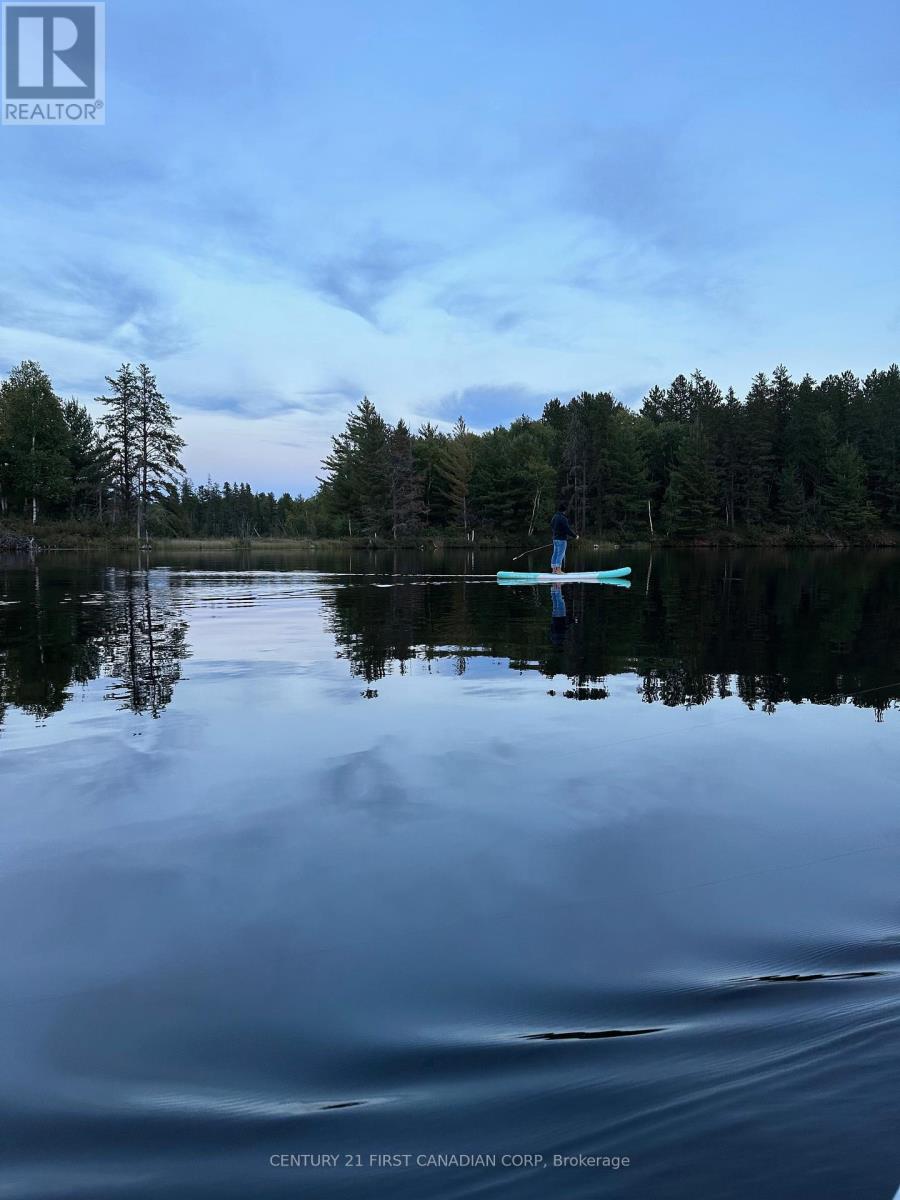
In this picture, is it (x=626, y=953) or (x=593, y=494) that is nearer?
(x=626, y=953)

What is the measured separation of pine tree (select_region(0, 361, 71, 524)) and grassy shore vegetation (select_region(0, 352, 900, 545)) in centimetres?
22

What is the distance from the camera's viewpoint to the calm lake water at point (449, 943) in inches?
100

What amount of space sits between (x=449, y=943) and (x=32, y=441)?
88.1m

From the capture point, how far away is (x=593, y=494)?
102000 mm

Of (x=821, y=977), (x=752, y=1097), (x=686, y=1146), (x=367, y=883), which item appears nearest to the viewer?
(x=686, y=1146)

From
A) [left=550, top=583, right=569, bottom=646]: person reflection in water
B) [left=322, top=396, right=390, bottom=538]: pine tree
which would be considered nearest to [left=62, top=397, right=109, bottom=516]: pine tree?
[left=322, top=396, right=390, bottom=538]: pine tree

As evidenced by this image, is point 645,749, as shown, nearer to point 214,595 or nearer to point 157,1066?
point 157,1066

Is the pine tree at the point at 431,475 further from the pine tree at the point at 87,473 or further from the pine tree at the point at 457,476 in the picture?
the pine tree at the point at 87,473

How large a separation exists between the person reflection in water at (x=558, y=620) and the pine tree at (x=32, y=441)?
70.1 m

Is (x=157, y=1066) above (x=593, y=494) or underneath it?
underneath

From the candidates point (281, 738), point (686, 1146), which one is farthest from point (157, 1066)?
point (281, 738)

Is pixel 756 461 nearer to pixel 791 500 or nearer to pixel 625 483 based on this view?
pixel 791 500

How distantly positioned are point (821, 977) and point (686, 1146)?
4.68ft

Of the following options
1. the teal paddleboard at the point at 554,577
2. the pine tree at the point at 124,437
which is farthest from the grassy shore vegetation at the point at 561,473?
the teal paddleboard at the point at 554,577
